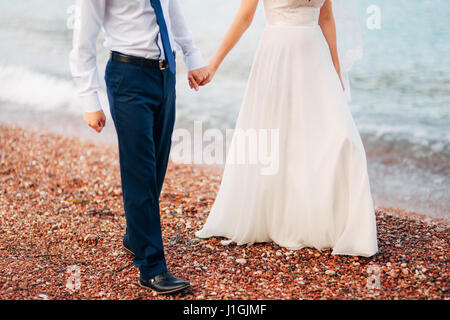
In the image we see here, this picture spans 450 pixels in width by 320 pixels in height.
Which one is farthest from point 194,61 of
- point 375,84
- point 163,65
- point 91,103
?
point 375,84

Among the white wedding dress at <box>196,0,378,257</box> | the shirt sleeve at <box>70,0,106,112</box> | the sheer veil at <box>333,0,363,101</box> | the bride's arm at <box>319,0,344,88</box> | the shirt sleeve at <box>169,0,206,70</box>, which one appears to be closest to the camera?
the shirt sleeve at <box>70,0,106,112</box>

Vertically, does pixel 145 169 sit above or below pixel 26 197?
→ above

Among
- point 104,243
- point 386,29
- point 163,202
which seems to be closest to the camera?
point 104,243

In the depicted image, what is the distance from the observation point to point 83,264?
367 centimetres

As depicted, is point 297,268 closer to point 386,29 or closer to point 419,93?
point 419,93

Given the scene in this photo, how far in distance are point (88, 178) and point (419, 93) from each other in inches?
314

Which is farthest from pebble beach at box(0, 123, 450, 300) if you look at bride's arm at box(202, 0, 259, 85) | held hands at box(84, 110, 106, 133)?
bride's arm at box(202, 0, 259, 85)

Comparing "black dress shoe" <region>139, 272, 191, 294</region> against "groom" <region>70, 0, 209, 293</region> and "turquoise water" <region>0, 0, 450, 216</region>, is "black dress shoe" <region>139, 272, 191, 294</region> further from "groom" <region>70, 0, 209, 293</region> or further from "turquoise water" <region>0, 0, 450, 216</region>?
"turquoise water" <region>0, 0, 450, 216</region>

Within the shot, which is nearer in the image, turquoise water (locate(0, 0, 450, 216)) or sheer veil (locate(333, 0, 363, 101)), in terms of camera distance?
sheer veil (locate(333, 0, 363, 101))

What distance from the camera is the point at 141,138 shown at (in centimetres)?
296

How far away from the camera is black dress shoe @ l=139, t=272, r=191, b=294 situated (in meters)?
3.05
